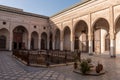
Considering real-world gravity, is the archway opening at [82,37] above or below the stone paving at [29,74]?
above

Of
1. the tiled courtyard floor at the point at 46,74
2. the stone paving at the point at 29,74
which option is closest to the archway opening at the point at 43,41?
the tiled courtyard floor at the point at 46,74

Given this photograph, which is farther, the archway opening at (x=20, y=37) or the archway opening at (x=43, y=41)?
the archway opening at (x=43, y=41)

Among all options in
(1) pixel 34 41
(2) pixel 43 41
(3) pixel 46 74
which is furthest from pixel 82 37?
(3) pixel 46 74

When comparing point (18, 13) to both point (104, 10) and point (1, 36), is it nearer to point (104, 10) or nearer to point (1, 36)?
point (1, 36)

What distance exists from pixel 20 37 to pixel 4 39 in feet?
11.6

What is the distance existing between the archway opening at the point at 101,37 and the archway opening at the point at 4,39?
662 inches

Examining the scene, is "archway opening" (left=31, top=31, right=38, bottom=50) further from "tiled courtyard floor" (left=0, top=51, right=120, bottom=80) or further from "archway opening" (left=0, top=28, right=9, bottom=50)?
"tiled courtyard floor" (left=0, top=51, right=120, bottom=80)

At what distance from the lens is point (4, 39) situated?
25391 millimetres

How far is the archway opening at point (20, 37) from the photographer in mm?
27375

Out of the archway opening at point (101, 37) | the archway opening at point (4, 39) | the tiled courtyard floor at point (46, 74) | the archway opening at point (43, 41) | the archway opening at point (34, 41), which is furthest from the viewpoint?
the archway opening at point (43, 41)

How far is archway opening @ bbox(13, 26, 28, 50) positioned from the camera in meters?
27.4

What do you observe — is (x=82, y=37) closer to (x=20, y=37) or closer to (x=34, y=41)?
(x=34, y=41)

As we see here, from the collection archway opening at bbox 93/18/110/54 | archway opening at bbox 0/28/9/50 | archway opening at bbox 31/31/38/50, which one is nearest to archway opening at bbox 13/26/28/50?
archway opening at bbox 31/31/38/50

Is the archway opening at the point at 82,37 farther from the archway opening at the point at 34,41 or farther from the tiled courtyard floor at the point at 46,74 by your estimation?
the tiled courtyard floor at the point at 46,74
